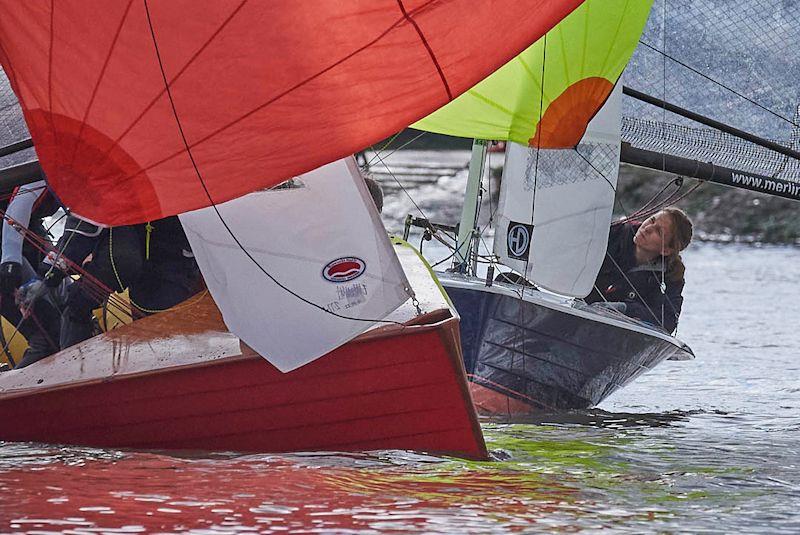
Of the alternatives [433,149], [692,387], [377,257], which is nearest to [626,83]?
[692,387]

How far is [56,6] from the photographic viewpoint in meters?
5.77

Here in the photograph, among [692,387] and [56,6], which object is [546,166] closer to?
[692,387]

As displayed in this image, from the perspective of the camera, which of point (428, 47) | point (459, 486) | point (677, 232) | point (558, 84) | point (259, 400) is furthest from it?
point (677, 232)

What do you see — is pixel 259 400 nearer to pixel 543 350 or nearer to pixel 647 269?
pixel 543 350

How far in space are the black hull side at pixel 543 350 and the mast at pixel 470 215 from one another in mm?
636

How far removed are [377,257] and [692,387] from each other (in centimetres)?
476

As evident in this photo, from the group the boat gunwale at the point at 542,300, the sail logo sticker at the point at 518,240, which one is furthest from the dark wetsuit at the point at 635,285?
the sail logo sticker at the point at 518,240

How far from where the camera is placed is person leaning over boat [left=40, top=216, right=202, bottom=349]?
22.8 ft

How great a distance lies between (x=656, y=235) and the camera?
9094 mm

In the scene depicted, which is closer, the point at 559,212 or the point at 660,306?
the point at 559,212

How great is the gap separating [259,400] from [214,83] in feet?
4.83

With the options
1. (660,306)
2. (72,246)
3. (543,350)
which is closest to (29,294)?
(72,246)

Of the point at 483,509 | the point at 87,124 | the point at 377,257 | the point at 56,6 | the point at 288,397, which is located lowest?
the point at 483,509

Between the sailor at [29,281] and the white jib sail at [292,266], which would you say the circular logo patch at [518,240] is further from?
the sailor at [29,281]
